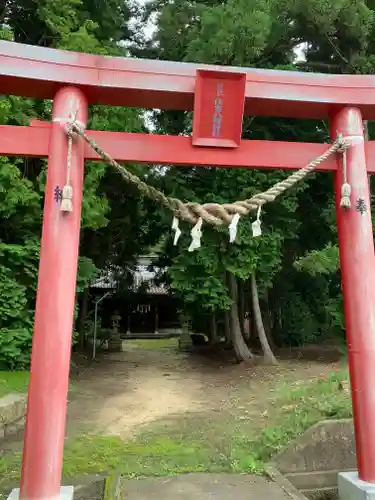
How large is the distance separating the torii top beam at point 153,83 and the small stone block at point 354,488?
3085mm

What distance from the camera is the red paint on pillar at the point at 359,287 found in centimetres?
355

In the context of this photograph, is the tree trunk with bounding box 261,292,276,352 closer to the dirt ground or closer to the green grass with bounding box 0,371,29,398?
the dirt ground

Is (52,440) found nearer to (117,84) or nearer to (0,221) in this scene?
(117,84)

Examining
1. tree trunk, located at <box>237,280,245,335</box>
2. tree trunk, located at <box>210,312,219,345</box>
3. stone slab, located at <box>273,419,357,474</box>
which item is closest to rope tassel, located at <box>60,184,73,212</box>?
stone slab, located at <box>273,419,357,474</box>

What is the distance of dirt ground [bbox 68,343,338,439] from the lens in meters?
7.34

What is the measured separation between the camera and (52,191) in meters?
3.51

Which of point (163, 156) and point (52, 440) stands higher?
point (163, 156)

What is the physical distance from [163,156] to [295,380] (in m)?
6.78

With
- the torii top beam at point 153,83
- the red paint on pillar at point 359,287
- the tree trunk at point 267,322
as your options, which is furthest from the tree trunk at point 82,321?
the red paint on pillar at point 359,287

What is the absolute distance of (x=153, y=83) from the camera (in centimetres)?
375

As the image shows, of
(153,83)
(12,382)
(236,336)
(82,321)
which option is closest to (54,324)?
(153,83)

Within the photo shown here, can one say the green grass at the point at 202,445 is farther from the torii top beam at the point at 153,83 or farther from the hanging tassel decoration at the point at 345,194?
the torii top beam at the point at 153,83

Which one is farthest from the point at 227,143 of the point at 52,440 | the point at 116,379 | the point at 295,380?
the point at 116,379

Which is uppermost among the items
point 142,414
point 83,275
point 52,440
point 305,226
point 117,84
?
point 305,226
